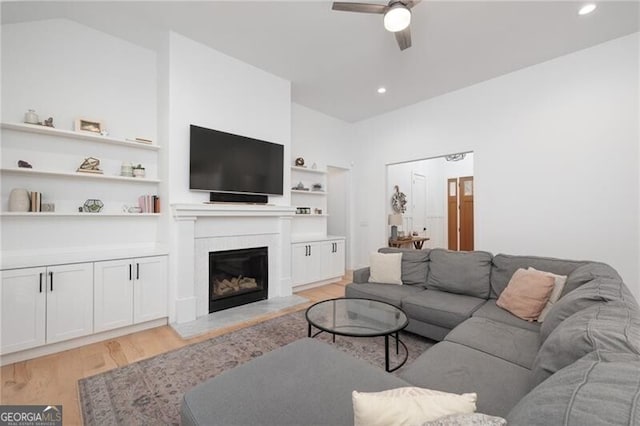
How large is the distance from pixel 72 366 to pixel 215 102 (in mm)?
3003

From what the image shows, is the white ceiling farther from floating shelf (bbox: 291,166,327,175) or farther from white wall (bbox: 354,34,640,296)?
floating shelf (bbox: 291,166,327,175)

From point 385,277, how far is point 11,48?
4461 mm

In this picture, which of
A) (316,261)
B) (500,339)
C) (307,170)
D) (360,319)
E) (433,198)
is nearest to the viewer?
(500,339)

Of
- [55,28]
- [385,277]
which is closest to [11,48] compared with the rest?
[55,28]

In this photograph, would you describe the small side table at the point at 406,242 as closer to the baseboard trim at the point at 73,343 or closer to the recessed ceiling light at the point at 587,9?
the recessed ceiling light at the point at 587,9

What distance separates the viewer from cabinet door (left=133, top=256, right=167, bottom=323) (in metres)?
2.75

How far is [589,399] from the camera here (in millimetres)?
553

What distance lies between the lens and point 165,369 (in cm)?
211

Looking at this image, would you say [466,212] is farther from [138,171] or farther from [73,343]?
[73,343]

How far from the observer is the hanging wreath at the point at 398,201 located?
5.98m

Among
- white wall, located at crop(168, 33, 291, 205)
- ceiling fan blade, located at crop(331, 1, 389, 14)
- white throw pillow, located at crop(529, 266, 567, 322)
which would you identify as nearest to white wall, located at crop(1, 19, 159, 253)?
white wall, located at crop(168, 33, 291, 205)

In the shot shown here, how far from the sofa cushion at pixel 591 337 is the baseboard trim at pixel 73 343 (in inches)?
131

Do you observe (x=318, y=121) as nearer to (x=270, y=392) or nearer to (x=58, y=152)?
(x=58, y=152)

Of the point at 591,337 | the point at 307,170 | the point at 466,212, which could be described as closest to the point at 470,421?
the point at 591,337
